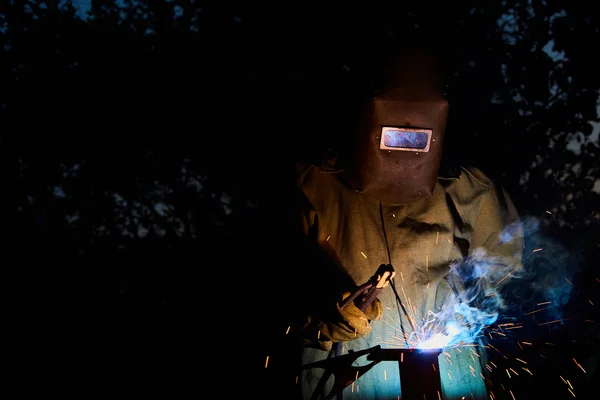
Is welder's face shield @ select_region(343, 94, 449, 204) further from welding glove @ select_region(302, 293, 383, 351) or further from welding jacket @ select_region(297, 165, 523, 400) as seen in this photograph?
welding glove @ select_region(302, 293, 383, 351)

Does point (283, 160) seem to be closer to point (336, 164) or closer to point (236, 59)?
point (236, 59)

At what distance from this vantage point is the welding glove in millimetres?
2277

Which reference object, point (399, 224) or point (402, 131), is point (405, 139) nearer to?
point (402, 131)

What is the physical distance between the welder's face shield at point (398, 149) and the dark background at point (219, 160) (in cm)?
205

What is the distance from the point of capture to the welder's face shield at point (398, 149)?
8.61 ft

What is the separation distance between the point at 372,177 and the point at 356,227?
12.3 inches

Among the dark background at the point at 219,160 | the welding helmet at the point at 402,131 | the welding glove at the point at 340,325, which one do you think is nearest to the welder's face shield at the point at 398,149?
the welding helmet at the point at 402,131

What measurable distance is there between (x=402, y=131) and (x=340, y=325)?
45.2 inches

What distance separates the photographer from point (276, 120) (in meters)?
4.76

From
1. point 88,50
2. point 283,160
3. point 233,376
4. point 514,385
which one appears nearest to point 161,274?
point 233,376

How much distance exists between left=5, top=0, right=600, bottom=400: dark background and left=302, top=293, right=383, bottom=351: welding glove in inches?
102

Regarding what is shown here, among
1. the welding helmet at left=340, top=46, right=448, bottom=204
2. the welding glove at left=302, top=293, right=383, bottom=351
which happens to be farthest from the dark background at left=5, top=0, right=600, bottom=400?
the welding glove at left=302, top=293, right=383, bottom=351

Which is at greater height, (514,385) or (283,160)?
(283,160)

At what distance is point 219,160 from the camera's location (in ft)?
16.7
